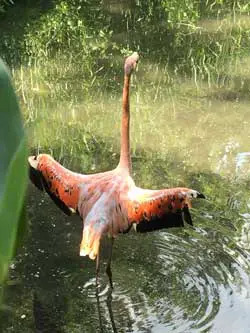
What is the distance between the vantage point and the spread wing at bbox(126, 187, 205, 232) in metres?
Result: 2.29

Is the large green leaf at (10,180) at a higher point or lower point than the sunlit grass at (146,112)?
higher

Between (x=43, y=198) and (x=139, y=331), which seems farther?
(x=43, y=198)

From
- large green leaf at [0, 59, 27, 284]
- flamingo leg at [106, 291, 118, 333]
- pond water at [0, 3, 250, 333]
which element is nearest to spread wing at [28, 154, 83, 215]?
pond water at [0, 3, 250, 333]

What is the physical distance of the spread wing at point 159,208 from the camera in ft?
7.53

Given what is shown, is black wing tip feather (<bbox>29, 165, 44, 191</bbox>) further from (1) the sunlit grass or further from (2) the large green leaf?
(2) the large green leaf

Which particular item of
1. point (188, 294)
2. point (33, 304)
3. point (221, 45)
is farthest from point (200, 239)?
point (221, 45)

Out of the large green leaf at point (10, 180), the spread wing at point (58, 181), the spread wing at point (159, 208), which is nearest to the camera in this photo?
the large green leaf at point (10, 180)

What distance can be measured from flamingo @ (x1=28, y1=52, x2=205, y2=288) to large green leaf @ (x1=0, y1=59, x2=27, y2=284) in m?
1.99

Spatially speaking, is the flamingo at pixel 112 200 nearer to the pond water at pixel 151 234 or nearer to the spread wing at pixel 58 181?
the spread wing at pixel 58 181

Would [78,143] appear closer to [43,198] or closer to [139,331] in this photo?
[43,198]

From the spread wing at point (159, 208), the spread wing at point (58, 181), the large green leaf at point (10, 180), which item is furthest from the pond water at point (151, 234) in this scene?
the large green leaf at point (10, 180)

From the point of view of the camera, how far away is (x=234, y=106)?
4258 millimetres

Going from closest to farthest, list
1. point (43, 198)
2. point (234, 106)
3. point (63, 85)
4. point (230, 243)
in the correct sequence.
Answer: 1. point (230, 243)
2. point (43, 198)
3. point (234, 106)
4. point (63, 85)

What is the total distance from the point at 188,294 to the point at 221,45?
3.33 m
